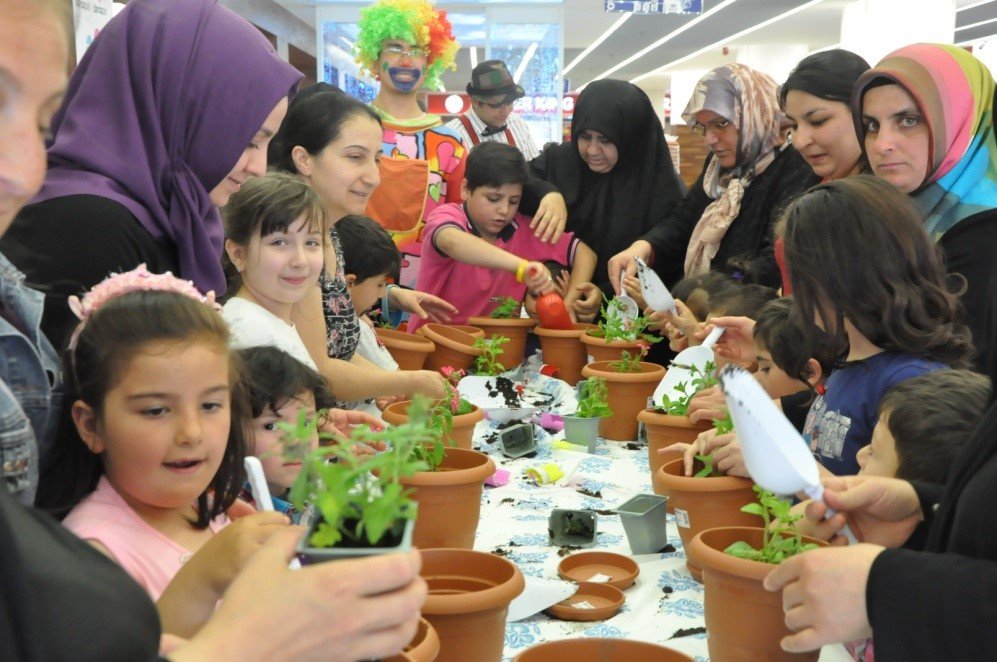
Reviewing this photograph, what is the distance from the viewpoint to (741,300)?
2709 millimetres

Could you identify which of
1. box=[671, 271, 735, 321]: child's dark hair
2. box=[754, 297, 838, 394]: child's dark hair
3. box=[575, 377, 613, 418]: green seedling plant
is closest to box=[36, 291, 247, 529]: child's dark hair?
box=[754, 297, 838, 394]: child's dark hair

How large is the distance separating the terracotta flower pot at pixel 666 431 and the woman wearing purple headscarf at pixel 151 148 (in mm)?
1019

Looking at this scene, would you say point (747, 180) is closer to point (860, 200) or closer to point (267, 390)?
point (860, 200)

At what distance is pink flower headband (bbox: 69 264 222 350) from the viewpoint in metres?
1.36

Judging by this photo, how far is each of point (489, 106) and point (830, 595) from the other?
3.84 m

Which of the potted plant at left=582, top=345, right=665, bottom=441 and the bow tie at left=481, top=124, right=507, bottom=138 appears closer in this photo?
the potted plant at left=582, top=345, right=665, bottom=441

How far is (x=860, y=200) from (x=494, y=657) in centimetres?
111

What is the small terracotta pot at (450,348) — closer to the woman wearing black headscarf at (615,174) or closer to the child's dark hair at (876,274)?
the woman wearing black headscarf at (615,174)

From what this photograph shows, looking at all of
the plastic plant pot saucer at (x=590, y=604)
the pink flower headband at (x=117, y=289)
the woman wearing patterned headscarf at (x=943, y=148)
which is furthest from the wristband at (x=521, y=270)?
the pink flower headband at (x=117, y=289)

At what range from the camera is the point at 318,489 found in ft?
2.70

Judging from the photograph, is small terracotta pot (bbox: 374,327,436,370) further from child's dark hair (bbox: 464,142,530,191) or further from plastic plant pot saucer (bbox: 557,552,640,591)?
plastic plant pot saucer (bbox: 557,552,640,591)

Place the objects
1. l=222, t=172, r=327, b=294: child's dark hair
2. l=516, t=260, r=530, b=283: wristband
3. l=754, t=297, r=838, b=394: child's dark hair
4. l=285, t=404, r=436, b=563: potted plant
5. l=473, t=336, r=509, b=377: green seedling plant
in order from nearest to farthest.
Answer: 1. l=285, t=404, r=436, b=563: potted plant
2. l=754, t=297, r=838, b=394: child's dark hair
3. l=222, t=172, r=327, b=294: child's dark hair
4. l=473, t=336, r=509, b=377: green seedling plant
5. l=516, t=260, r=530, b=283: wristband

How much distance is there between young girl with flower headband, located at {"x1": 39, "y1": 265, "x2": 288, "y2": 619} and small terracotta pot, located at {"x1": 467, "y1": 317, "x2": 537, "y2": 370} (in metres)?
2.00

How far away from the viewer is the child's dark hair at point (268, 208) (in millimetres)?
2096
